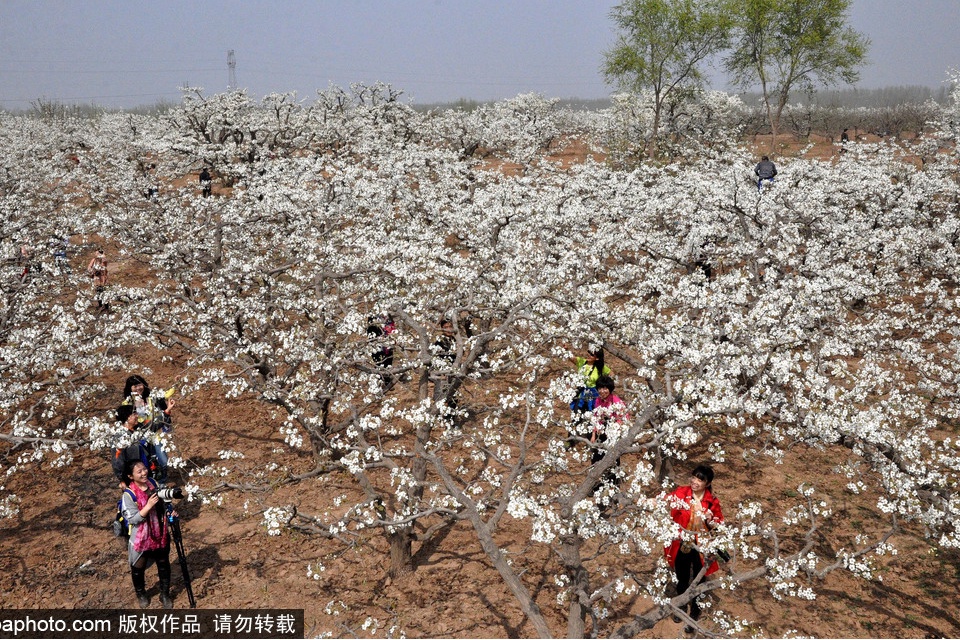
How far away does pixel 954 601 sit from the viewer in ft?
25.2

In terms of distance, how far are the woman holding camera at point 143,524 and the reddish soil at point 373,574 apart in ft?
2.70

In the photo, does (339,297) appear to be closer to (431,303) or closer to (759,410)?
(431,303)

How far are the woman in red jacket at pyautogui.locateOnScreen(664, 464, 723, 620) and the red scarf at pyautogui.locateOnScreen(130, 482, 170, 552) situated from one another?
6.10m

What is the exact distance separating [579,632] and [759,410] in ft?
10.2

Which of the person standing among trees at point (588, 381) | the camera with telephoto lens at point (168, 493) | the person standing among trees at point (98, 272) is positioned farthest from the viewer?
the person standing among trees at point (98, 272)

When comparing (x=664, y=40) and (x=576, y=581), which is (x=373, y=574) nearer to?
(x=576, y=581)

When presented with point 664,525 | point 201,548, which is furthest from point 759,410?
point 201,548

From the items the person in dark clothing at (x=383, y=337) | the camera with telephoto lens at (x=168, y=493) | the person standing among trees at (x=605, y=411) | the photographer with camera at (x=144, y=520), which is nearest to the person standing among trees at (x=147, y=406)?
the photographer with camera at (x=144, y=520)

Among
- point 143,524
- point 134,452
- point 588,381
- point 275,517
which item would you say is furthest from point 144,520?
point 588,381

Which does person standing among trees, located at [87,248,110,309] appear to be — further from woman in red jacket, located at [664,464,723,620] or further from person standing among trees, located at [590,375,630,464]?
woman in red jacket, located at [664,464,723,620]

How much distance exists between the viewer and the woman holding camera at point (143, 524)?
6.52 metres

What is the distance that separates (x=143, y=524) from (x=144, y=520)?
0.22 ft

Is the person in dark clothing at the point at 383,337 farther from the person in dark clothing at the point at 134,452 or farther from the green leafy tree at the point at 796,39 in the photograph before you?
the green leafy tree at the point at 796,39

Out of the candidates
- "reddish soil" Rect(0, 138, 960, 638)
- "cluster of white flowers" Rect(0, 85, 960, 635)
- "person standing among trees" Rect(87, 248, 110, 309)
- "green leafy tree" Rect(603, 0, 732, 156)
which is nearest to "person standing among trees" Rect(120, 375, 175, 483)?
"cluster of white flowers" Rect(0, 85, 960, 635)
